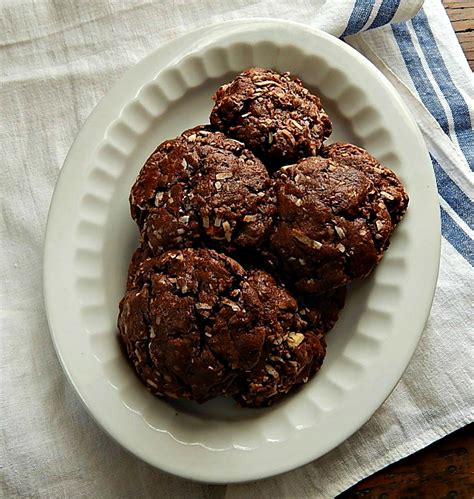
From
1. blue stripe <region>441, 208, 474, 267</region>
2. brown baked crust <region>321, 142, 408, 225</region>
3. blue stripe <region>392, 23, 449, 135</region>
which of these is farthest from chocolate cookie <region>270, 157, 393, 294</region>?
blue stripe <region>392, 23, 449, 135</region>

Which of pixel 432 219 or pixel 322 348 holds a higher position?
pixel 432 219

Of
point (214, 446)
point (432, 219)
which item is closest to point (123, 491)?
point (214, 446)

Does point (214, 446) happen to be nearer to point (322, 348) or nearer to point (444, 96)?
point (322, 348)

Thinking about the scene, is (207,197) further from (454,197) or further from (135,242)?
(454,197)

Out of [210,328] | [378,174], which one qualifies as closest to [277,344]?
[210,328]

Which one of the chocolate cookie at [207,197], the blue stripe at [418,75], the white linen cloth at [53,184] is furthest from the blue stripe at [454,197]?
the chocolate cookie at [207,197]
